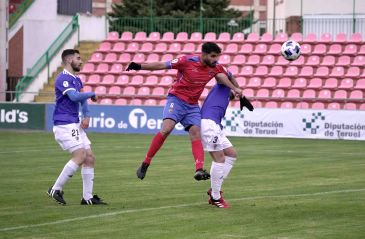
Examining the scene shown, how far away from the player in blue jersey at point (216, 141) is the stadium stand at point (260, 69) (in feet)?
62.3

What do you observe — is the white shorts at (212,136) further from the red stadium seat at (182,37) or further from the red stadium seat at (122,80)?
the red stadium seat at (182,37)

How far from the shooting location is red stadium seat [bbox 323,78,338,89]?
35.1m

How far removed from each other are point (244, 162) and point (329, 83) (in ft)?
46.7

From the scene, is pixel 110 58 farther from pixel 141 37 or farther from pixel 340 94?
pixel 340 94

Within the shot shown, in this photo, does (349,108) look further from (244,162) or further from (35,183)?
(35,183)

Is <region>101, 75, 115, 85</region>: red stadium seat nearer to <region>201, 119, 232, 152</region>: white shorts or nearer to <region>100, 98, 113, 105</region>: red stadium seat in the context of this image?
<region>100, 98, 113, 105</region>: red stadium seat

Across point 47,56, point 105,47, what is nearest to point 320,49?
point 105,47

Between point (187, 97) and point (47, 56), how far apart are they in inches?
1061

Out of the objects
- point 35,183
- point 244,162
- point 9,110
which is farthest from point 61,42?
point 35,183

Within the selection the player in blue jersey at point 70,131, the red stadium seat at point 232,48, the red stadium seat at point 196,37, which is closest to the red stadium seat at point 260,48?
the red stadium seat at point 232,48

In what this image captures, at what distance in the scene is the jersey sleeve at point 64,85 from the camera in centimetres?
1347

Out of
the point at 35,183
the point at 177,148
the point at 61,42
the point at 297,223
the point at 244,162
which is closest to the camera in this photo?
the point at 297,223

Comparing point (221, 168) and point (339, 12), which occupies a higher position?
point (339, 12)

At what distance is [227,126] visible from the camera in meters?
32.4
